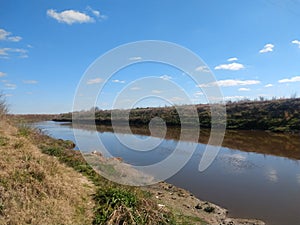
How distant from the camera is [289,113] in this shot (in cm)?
3203

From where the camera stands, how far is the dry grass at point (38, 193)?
4832mm

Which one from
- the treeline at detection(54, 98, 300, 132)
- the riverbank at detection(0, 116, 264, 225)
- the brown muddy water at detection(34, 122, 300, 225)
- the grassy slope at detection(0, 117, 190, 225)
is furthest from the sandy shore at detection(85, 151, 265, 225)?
the treeline at detection(54, 98, 300, 132)

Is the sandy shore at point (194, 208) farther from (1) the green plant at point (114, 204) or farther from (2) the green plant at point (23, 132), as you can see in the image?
(2) the green plant at point (23, 132)

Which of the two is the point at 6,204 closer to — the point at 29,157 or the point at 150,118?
the point at 29,157

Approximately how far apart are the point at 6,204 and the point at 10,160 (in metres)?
1.58

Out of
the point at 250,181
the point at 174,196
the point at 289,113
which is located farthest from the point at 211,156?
the point at 289,113

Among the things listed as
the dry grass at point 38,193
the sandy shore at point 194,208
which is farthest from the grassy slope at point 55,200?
the sandy shore at point 194,208

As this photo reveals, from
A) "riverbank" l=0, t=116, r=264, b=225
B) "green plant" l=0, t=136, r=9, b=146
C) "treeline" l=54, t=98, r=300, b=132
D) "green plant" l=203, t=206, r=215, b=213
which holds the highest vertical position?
"treeline" l=54, t=98, r=300, b=132

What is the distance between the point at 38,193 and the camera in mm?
5418

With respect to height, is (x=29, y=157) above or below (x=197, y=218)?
above

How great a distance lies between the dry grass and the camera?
4832 mm

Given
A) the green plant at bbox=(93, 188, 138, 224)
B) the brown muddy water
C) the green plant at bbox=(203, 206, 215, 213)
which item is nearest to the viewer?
the green plant at bbox=(93, 188, 138, 224)

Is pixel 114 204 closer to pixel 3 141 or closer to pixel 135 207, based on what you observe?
pixel 135 207

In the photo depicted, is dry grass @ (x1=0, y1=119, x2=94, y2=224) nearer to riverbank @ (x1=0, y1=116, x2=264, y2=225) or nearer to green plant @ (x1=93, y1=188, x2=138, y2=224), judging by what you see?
riverbank @ (x1=0, y1=116, x2=264, y2=225)
